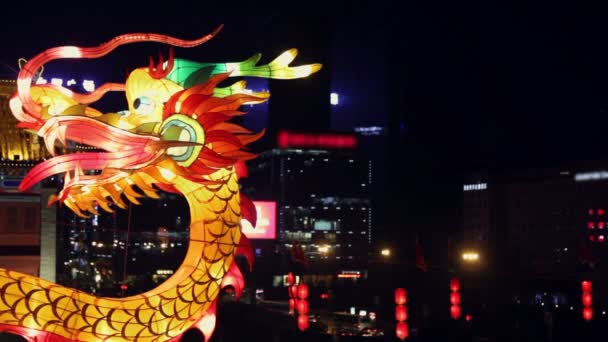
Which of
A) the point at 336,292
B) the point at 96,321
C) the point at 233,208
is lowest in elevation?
the point at 336,292

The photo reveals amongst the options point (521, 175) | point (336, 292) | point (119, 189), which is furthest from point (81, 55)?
point (521, 175)

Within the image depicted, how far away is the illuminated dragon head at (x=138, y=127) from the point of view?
26.7ft

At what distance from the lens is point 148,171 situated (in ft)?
27.6

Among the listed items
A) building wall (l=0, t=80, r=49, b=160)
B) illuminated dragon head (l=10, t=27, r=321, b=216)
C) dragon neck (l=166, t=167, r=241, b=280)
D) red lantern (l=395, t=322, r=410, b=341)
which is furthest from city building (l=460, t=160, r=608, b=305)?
illuminated dragon head (l=10, t=27, r=321, b=216)

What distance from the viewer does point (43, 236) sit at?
15.2 meters

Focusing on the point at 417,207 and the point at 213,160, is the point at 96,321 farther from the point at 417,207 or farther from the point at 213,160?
the point at 417,207

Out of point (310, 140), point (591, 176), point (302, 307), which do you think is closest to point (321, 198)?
point (310, 140)

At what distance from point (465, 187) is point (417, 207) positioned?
709 centimetres

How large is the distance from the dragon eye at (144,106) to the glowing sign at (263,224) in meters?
19.8

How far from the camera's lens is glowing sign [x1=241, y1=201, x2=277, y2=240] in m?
29.0

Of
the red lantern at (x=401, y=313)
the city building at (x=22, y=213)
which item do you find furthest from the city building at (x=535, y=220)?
the city building at (x=22, y=213)

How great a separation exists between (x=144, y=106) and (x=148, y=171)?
85cm

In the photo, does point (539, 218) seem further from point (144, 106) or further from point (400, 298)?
point (144, 106)

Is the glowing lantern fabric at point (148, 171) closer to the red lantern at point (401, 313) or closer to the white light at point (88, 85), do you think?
the red lantern at point (401, 313)
